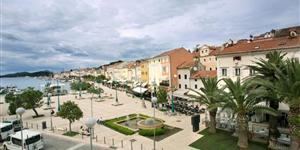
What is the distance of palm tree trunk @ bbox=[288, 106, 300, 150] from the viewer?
18.2m

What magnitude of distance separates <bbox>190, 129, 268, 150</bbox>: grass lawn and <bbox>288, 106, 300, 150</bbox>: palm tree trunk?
299 centimetres

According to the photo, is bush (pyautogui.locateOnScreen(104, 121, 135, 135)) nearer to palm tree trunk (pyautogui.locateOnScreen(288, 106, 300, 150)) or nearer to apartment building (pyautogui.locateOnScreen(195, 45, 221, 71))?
palm tree trunk (pyautogui.locateOnScreen(288, 106, 300, 150))

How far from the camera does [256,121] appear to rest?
2780 centimetres

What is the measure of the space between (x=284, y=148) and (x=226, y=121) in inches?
326

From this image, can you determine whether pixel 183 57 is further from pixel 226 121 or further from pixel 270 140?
pixel 270 140

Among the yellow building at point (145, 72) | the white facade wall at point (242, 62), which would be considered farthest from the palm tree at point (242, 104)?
the yellow building at point (145, 72)

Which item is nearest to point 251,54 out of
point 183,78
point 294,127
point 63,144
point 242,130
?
point 242,130

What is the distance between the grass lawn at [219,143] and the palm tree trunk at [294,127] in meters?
2.99

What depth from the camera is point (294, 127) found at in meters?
18.6

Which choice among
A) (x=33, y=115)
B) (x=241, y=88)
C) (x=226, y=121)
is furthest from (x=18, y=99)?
(x=241, y=88)

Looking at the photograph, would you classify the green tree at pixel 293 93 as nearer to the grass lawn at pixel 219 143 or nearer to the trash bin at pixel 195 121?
the grass lawn at pixel 219 143

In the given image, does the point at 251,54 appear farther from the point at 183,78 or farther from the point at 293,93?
the point at 183,78

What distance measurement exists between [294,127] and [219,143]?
699cm

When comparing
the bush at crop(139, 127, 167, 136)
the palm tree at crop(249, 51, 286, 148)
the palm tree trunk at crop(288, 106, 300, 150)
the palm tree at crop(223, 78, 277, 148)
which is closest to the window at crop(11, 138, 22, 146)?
the bush at crop(139, 127, 167, 136)
